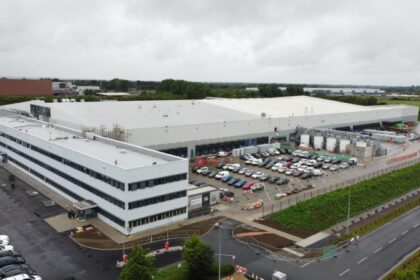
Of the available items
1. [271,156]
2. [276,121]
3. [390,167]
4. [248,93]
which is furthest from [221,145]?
[248,93]

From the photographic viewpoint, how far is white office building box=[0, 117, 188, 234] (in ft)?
127

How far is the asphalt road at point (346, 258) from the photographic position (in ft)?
107

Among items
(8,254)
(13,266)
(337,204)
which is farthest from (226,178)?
(13,266)

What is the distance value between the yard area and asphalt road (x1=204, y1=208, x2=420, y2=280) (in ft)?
16.8

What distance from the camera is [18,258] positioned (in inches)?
1272

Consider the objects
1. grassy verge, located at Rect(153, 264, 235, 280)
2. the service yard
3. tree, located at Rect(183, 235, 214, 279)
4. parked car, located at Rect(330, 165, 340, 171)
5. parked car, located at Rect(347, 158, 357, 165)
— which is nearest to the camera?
tree, located at Rect(183, 235, 214, 279)

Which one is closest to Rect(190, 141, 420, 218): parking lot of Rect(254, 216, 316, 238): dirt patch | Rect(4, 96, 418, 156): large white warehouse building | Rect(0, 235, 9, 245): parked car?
Rect(254, 216, 316, 238): dirt patch

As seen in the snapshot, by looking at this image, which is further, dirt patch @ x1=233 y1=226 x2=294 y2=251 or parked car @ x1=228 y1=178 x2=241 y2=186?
parked car @ x1=228 y1=178 x2=241 y2=186

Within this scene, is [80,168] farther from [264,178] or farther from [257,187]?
[264,178]

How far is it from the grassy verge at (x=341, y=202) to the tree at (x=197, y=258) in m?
14.1

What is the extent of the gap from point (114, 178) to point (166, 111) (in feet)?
150

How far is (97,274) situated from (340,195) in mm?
33552

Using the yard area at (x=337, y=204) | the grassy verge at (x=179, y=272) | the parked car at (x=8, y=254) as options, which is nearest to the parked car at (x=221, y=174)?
the yard area at (x=337, y=204)

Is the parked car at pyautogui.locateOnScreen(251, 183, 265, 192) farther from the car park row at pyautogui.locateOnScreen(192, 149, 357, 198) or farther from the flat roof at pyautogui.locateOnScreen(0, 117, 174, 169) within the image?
the flat roof at pyautogui.locateOnScreen(0, 117, 174, 169)
